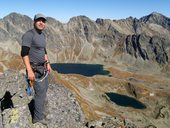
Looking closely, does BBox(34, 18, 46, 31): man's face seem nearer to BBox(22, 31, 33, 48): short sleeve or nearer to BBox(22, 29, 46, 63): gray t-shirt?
BBox(22, 29, 46, 63): gray t-shirt

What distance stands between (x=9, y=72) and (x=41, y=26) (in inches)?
222

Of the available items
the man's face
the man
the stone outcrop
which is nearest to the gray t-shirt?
the man

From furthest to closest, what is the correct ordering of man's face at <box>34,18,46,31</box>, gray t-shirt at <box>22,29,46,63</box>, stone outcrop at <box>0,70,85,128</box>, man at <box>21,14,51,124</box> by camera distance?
stone outcrop at <box>0,70,85,128</box> → man's face at <box>34,18,46,31</box> → gray t-shirt at <box>22,29,46,63</box> → man at <box>21,14,51,124</box>

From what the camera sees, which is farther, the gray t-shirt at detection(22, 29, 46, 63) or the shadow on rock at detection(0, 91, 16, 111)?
the shadow on rock at detection(0, 91, 16, 111)

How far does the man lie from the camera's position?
56.9ft

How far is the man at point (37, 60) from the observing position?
17.3m

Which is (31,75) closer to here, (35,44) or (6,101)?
(35,44)

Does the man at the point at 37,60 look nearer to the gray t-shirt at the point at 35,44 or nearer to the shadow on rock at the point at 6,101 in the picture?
the gray t-shirt at the point at 35,44

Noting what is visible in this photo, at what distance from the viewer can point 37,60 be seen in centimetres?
1841

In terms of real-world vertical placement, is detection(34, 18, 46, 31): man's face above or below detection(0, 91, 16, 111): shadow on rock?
above

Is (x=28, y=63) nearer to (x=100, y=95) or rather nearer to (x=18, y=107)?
(x=18, y=107)

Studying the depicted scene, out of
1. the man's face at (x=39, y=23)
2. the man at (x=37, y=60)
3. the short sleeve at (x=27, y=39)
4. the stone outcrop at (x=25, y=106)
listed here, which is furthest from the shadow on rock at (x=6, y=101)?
the man's face at (x=39, y=23)

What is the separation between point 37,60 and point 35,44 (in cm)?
102

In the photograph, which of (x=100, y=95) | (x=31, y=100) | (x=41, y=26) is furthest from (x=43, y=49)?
(x=100, y=95)
